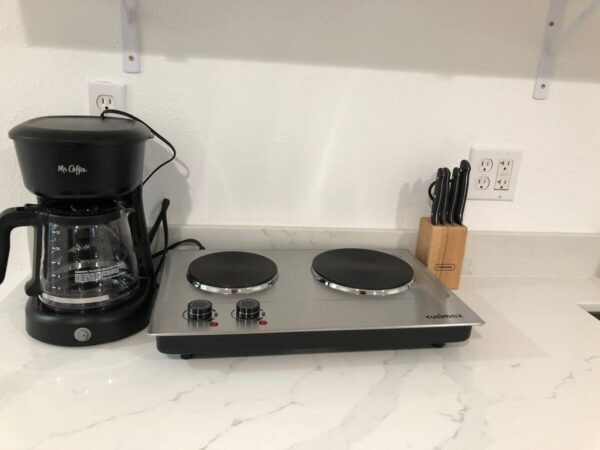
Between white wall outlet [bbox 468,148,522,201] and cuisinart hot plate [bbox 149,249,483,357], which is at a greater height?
white wall outlet [bbox 468,148,522,201]

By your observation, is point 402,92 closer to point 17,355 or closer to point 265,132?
point 265,132

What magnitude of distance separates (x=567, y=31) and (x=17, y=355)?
1146 mm

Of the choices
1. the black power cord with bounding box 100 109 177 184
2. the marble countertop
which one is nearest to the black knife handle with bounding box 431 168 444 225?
the marble countertop

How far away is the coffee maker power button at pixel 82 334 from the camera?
74 centimetres

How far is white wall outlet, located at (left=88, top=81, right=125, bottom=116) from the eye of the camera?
2.95ft

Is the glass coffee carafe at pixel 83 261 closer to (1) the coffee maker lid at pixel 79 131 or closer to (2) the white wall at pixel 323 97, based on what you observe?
(1) the coffee maker lid at pixel 79 131

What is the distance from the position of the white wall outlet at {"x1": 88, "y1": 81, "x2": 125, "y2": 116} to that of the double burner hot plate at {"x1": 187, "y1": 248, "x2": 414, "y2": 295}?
1.09 ft

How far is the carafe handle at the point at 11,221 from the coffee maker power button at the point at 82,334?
0.42 ft

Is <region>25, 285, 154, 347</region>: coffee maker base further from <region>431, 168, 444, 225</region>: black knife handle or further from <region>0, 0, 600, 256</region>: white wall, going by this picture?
<region>431, 168, 444, 225</region>: black knife handle

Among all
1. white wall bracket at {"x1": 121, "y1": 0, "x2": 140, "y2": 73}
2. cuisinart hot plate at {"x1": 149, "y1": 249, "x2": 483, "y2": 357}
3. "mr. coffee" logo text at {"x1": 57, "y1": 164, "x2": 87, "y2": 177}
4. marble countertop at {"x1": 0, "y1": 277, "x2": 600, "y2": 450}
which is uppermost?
white wall bracket at {"x1": 121, "y1": 0, "x2": 140, "y2": 73}

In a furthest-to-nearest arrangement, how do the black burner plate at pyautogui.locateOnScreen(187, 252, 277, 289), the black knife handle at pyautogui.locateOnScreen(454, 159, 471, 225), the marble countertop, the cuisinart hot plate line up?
the black knife handle at pyautogui.locateOnScreen(454, 159, 471, 225)
the black burner plate at pyautogui.locateOnScreen(187, 252, 277, 289)
the cuisinart hot plate
the marble countertop

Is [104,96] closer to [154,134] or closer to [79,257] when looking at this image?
[154,134]

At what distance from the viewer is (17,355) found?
0.72 meters

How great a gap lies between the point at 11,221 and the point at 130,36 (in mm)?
399
